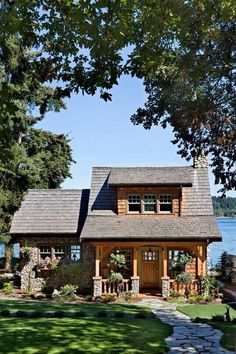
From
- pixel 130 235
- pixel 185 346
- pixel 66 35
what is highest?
pixel 66 35

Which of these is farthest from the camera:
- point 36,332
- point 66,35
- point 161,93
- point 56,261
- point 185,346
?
point 56,261

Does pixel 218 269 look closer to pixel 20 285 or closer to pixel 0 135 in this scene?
pixel 20 285

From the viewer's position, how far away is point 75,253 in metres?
25.9

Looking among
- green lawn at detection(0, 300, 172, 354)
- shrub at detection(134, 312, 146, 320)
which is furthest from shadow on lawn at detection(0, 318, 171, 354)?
shrub at detection(134, 312, 146, 320)

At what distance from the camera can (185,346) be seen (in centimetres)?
1160

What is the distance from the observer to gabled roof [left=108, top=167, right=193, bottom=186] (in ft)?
80.9

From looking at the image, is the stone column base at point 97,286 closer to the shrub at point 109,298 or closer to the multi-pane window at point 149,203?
the shrub at point 109,298

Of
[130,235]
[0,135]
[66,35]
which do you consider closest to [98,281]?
[130,235]

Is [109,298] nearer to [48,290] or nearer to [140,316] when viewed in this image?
[48,290]

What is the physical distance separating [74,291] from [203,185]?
958 centimetres

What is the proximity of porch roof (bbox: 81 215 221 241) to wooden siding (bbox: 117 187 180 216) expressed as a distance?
0.46m

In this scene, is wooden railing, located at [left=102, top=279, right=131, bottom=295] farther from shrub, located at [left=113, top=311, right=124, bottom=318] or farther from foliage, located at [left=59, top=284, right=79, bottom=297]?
shrub, located at [left=113, top=311, right=124, bottom=318]

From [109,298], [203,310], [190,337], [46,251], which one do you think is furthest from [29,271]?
[190,337]

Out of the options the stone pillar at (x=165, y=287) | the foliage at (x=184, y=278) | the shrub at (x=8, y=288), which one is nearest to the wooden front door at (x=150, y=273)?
the stone pillar at (x=165, y=287)
